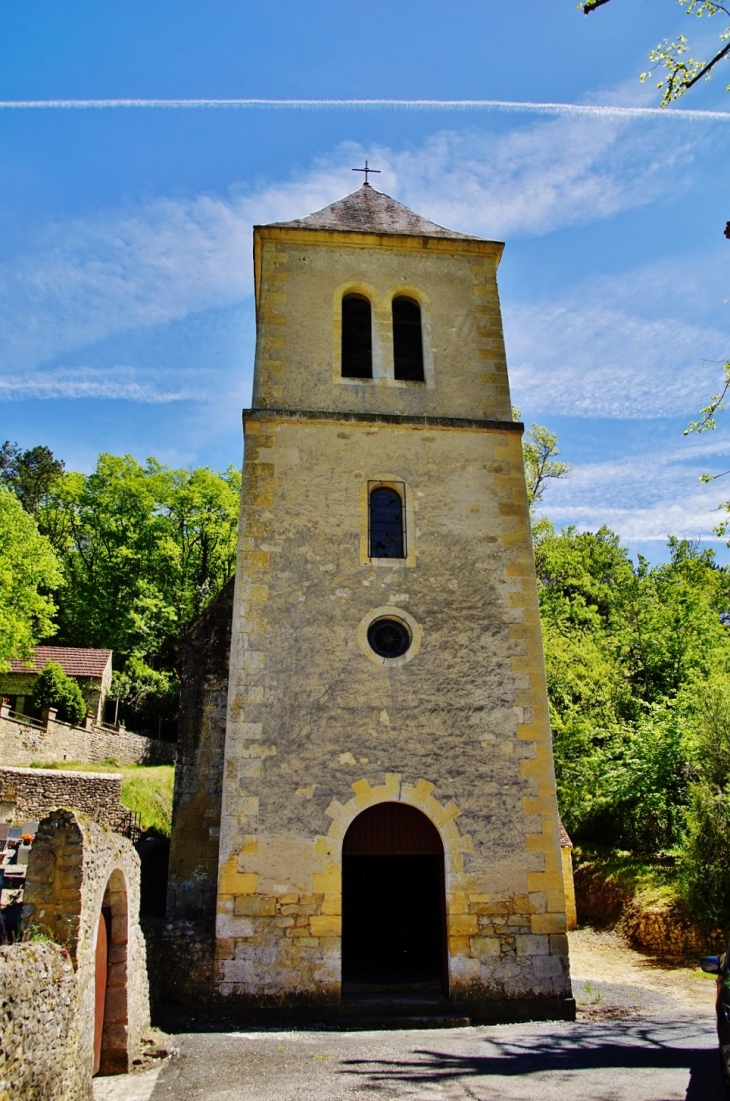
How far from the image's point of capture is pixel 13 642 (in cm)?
2192

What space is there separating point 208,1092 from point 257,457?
7.34m

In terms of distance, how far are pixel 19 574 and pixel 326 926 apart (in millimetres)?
17934

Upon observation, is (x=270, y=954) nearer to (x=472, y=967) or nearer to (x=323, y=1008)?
(x=323, y=1008)

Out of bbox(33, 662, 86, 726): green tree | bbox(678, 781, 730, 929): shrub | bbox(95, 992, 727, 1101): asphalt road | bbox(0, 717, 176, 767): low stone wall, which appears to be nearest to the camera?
bbox(95, 992, 727, 1101): asphalt road

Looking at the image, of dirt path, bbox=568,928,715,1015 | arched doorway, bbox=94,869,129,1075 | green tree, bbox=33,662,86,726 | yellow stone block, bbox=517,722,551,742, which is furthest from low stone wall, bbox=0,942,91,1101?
green tree, bbox=33,662,86,726

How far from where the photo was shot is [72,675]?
28.2 meters

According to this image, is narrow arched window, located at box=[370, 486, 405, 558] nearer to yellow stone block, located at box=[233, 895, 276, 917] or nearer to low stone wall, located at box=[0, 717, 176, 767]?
yellow stone block, located at box=[233, 895, 276, 917]

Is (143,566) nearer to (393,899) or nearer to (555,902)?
(393,899)

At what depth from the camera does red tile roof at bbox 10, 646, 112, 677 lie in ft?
93.8

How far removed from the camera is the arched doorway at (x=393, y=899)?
934 cm

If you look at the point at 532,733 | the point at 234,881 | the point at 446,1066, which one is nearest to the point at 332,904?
the point at 234,881

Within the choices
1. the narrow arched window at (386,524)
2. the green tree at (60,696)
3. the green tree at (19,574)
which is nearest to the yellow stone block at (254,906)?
the narrow arched window at (386,524)

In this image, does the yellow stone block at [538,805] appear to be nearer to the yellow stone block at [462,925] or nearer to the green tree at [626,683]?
the yellow stone block at [462,925]

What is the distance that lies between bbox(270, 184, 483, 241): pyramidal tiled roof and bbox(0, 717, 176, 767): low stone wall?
52.5ft
